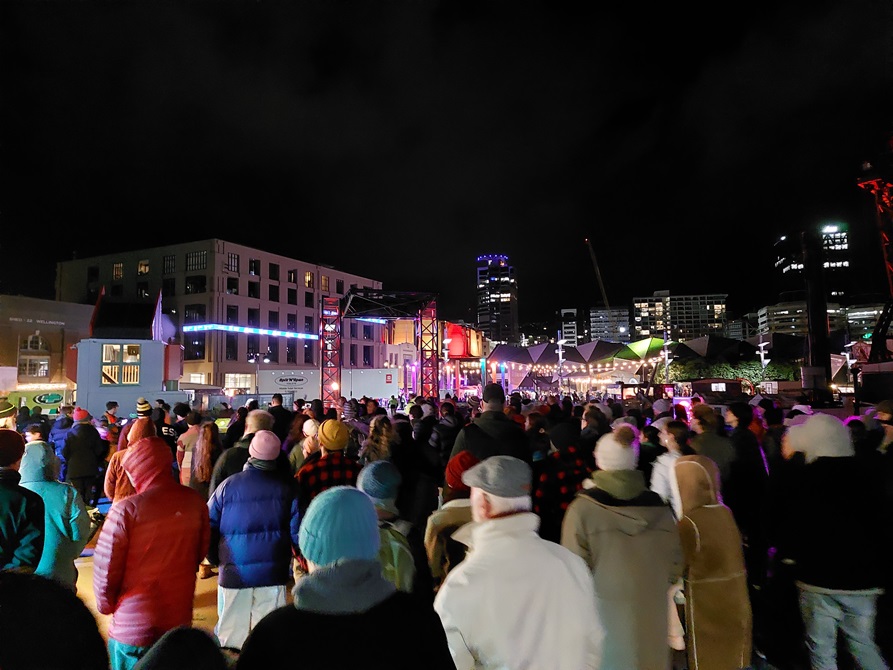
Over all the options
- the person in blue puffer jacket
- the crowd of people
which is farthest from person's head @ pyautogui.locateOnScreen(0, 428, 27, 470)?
the person in blue puffer jacket

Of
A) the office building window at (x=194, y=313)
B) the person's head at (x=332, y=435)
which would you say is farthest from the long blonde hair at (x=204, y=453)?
the office building window at (x=194, y=313)

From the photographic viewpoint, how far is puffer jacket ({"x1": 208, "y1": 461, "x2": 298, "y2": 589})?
134 inches

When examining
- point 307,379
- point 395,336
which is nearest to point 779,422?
point 307,379

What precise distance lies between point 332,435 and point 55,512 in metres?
1.83

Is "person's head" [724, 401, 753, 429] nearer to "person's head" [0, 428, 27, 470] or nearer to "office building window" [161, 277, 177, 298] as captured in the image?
"person's head" [0, 428, 27, 470]

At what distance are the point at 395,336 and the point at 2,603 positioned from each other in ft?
115

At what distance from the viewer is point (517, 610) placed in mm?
1922

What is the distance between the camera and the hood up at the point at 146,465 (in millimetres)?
2885

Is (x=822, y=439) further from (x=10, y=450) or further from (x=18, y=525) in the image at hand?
(x=10, y=450)

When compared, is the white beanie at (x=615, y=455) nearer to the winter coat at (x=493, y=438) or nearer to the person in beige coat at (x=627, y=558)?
the person in beige coat at (x=627, y=558)

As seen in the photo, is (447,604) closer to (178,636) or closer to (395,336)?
(178,636)

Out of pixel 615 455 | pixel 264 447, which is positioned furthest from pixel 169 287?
pixel 615 455

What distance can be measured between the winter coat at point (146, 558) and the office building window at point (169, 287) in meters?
41.9

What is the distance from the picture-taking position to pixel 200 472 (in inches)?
240
